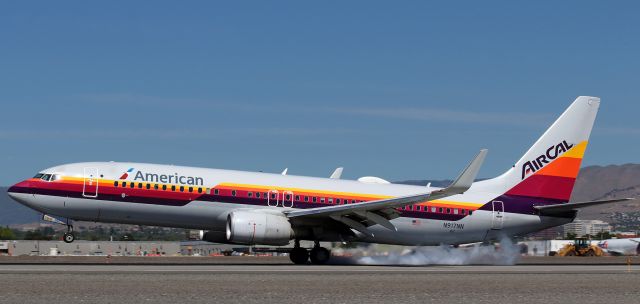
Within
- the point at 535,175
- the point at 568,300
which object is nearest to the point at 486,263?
the point at 535,175

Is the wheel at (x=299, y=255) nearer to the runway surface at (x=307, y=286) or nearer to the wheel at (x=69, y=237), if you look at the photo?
the runway surface at (x=307, y=286)

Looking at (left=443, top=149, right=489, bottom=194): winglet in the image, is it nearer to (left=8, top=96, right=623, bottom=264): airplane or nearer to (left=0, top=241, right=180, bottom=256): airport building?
(left=8, top=96, right=623, bottom=264): airplane

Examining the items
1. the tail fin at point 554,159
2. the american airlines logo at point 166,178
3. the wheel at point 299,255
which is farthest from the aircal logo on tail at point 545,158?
the american airlines logo at point 166,178

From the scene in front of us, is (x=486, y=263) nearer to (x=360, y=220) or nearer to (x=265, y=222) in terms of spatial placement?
(x=360, y=220)

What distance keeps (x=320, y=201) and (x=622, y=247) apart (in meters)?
57.6

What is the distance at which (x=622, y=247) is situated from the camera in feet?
314

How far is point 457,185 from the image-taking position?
4106cm

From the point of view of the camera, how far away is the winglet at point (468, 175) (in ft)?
134

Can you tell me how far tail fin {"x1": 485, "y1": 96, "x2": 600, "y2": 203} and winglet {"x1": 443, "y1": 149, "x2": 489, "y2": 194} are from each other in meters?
9.93

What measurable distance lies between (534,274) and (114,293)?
17.9 metres

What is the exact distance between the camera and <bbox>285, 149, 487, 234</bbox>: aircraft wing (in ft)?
135

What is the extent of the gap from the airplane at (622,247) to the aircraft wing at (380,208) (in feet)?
178

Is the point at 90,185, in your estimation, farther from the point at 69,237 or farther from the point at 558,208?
the point at 558,208

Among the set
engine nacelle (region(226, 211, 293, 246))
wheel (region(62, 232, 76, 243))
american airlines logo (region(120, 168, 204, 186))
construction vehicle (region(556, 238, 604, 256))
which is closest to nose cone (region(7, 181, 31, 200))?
wheel (region(62, 232, 76, 243))
